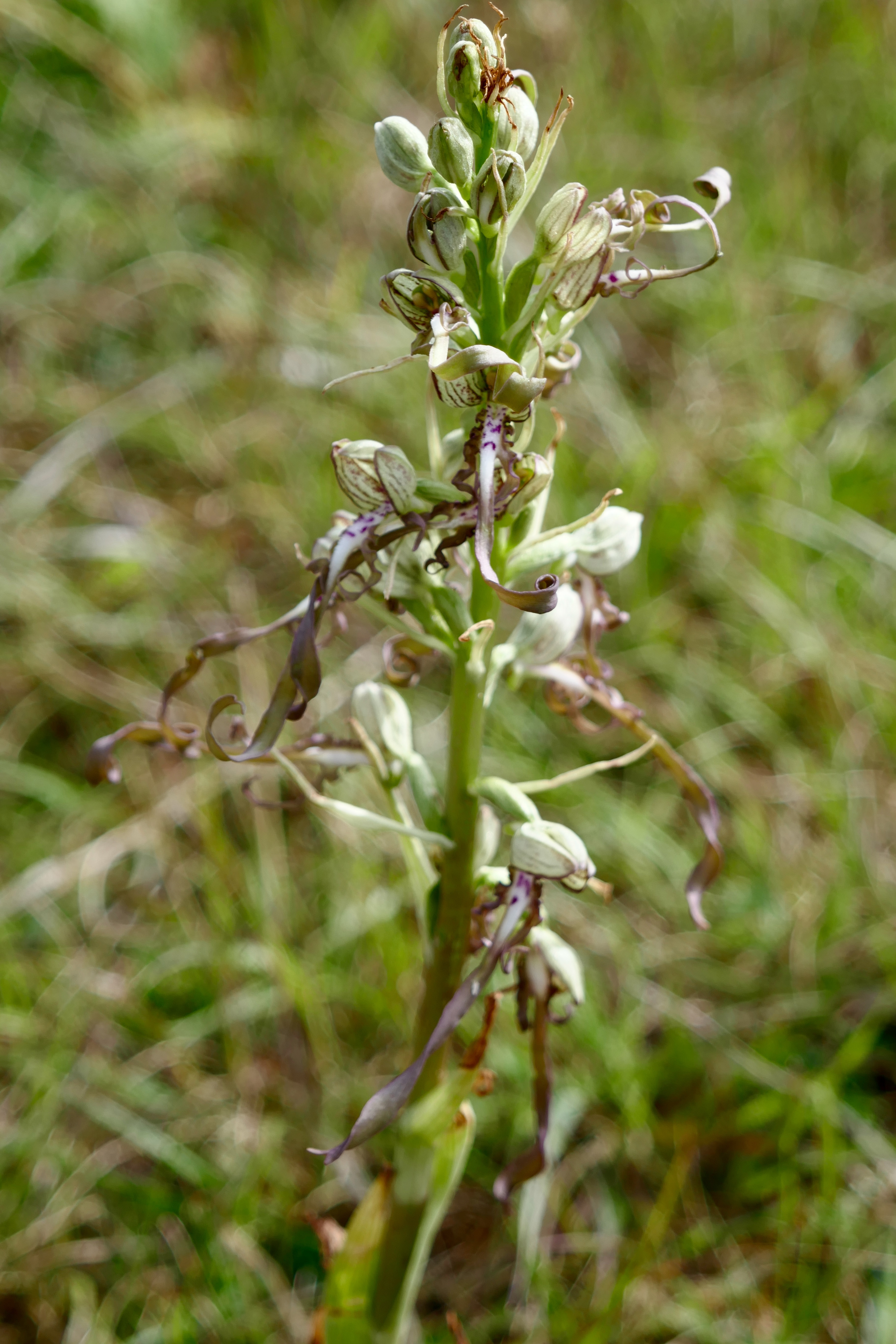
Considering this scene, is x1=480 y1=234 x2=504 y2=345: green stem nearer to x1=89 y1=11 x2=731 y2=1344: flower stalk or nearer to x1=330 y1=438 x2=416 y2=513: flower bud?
x1=89 y1=11 x2=731 y2=1344: flower stalk

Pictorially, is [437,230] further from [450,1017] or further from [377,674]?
[377,674]

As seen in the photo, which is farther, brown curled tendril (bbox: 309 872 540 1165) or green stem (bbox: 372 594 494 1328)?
green stem (bbox: 372 594 494 1328)

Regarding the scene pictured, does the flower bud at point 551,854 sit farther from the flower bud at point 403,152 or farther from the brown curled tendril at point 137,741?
the flower bud at point 403,152

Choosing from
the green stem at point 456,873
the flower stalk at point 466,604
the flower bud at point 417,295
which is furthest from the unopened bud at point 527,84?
the green stem at point 456,873

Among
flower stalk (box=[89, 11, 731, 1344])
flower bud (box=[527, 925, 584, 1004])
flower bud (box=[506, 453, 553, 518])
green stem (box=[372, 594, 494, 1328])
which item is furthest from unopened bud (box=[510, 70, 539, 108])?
flower bud (box=[527, 925, 584, 1004])

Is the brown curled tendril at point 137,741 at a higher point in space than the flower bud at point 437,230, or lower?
lower

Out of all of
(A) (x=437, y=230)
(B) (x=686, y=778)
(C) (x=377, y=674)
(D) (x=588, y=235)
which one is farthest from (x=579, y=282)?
(C) (x=377, y=674)
